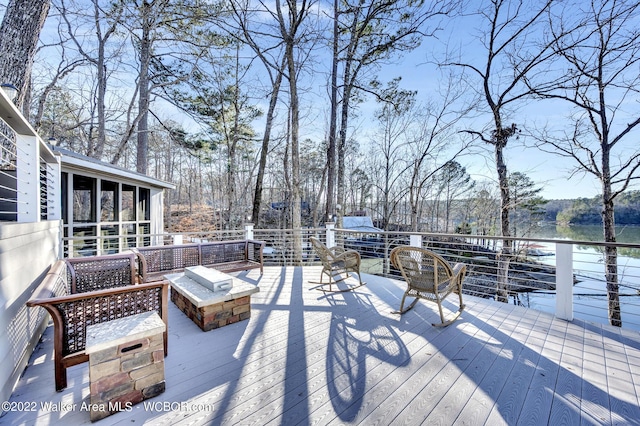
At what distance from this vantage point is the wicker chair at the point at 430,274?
277cm

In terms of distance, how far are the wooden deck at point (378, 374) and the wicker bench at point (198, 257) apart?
1.13 metres

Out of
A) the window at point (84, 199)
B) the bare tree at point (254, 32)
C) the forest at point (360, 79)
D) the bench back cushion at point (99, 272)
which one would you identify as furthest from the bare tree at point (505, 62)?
the window at point (84, 199)

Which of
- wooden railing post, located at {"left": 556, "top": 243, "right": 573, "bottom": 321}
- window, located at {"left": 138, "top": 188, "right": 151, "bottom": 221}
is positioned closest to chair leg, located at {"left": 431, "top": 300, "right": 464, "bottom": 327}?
wooden railing post, located at {"left": 556, "top": 243, "right": 573, "bottom": 321}

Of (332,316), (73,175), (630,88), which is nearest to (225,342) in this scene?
(332,316)

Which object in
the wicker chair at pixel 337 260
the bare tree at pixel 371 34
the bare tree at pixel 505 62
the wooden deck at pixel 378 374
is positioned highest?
the bare tree at pixel 371 34

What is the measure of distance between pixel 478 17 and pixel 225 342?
33.4 ft

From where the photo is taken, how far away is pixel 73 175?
190 inches

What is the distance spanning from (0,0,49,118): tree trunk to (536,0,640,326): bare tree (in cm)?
1089

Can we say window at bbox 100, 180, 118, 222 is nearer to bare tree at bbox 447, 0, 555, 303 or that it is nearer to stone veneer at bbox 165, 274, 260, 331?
stone veneer at bbox 165, 274, 260, 331

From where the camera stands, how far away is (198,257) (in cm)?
416

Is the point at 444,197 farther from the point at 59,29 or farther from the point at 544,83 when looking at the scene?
the point at 59,29

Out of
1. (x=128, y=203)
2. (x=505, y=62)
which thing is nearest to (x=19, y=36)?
(x=128, y=203)

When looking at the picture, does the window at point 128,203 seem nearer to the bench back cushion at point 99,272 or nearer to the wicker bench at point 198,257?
the wicker bench at point 198,257

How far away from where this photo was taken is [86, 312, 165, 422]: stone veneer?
147cm
